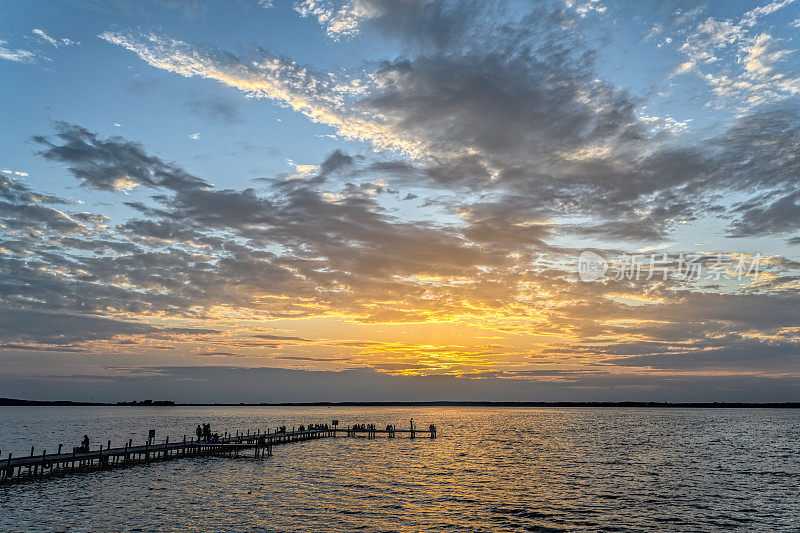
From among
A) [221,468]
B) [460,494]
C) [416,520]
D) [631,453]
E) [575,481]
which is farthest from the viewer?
[631,453]

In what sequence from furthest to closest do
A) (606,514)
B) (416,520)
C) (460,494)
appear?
(460,494) → (606,514) → (416,520)

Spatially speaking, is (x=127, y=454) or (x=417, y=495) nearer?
(x=417, y=495)

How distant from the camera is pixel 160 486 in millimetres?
48000

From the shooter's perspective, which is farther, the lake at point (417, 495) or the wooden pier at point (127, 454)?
the wooden pier at point (127, 454)

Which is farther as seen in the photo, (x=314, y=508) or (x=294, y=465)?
(x=294, y=465)

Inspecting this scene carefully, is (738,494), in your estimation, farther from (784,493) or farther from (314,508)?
(314,508)

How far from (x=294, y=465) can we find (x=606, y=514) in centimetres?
3778

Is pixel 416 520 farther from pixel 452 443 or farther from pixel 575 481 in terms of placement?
pixel 452 443

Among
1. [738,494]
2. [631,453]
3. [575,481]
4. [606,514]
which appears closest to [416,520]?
[606,514]

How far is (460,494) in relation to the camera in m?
45.9

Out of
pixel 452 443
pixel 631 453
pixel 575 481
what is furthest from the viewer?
pixel 452 443

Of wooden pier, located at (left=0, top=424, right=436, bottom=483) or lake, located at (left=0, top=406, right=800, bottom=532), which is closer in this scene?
lake, located at (left=0, top=406, right=800, bottom=532)

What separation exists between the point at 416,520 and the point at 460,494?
10863 millimetres

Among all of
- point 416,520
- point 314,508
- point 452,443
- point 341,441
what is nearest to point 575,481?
point 416,520
